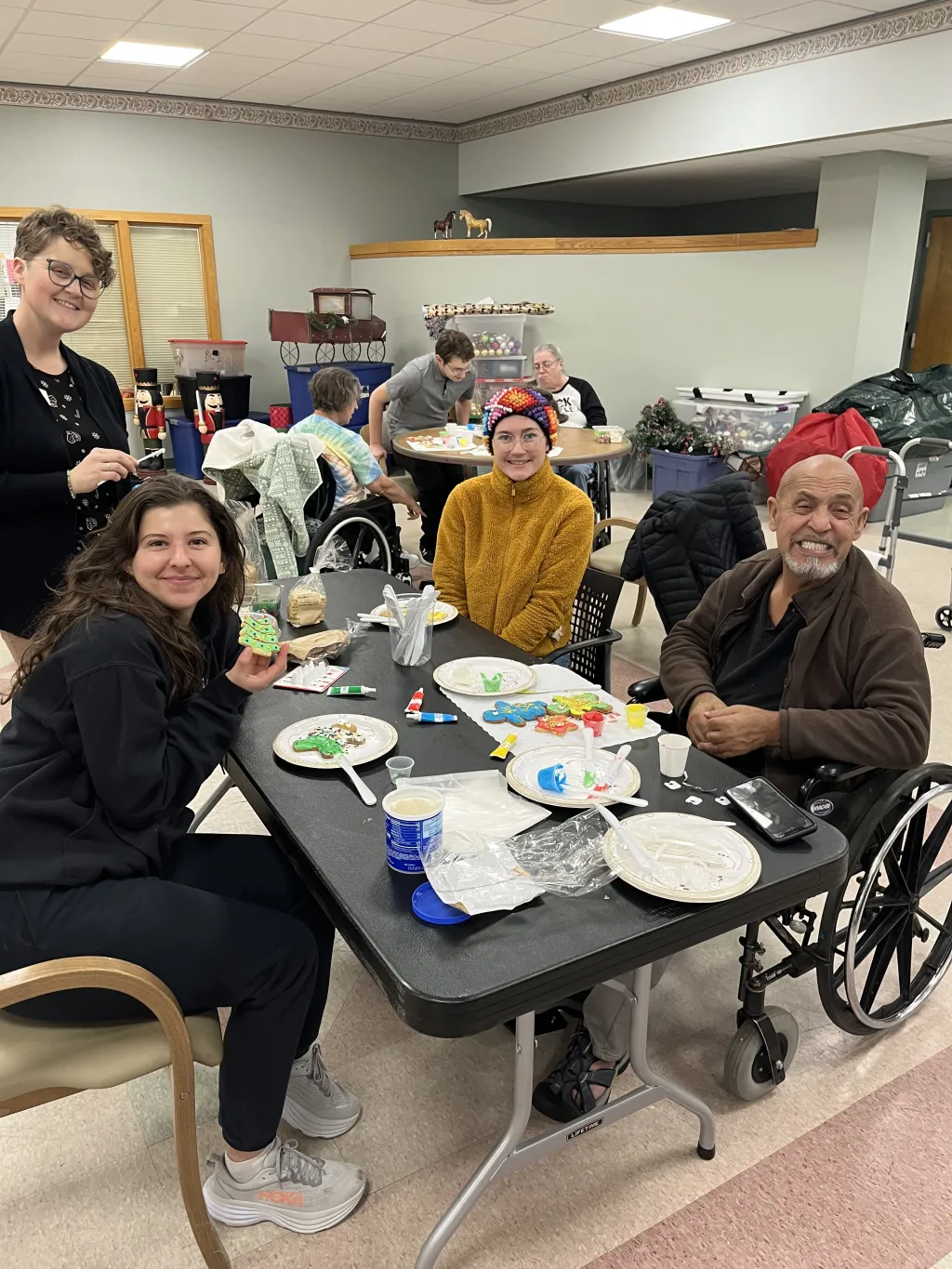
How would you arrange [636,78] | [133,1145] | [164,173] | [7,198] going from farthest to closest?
[164,173] → [7,198] → [636,78] → [133,1145]

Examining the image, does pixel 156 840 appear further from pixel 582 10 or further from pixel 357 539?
pixel 582 10

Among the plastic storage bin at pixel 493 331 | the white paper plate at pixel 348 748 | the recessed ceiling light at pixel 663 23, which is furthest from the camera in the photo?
the plastic storage bin at pixel 493 331

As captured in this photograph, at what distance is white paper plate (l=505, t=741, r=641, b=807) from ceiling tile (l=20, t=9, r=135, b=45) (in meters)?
5.52

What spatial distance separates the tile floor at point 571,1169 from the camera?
154 cm

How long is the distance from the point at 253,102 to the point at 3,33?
98.6 inches

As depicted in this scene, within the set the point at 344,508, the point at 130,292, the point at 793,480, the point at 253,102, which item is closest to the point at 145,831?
the point at 793,480

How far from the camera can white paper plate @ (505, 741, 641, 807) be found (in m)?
1.53

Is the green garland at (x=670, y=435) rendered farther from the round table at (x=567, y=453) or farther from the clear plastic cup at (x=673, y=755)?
the clear plastic cup at (x=673, y=755)

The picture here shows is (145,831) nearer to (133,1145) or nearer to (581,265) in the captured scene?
(133,1145)

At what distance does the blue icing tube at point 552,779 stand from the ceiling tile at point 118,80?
6.76 m

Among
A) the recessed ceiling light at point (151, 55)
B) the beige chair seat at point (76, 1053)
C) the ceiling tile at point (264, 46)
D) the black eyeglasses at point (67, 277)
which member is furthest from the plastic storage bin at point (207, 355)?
the beige chair seat at point (76, 1053)

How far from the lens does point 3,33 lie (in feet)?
18.0

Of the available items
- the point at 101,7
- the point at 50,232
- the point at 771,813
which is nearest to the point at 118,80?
the point at 101,7

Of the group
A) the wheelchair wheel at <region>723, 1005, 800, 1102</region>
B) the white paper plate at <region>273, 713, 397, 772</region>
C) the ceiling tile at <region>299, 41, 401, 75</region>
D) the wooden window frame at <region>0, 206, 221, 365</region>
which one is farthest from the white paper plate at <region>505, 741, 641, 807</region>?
the wooden window frame at <region>0, 206, 221, 365</region>
